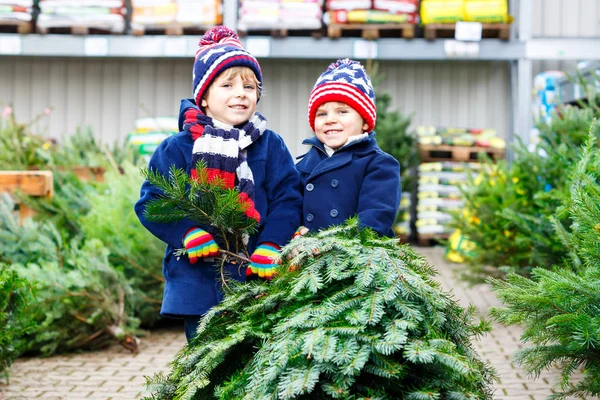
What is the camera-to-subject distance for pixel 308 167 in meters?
3.38

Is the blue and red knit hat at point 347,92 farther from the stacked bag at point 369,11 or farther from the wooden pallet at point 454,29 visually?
the wooden pallet at point 454,29

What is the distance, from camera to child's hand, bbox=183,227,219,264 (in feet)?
9.73

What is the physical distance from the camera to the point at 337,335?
2318 millimetres

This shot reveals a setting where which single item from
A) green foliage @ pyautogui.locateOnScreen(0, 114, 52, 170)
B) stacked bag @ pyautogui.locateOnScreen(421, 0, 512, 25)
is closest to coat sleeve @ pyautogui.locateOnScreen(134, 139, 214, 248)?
green foliage @ pyautogui.locateOnScreen(0, 114, 52, 170)

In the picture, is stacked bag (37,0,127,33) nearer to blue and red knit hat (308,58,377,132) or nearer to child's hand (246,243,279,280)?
blue and red knit hat (308,58,377,132)

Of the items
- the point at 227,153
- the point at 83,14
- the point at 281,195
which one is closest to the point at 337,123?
the point at 281,195

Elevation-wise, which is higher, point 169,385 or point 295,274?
point 295,274

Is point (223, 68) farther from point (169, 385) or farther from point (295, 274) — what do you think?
point (169, 385)

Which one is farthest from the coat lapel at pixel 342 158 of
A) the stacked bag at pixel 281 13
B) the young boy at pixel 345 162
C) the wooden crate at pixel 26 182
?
the stacked bag at pixel 281 13

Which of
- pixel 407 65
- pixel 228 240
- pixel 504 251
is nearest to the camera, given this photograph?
pixel 228 240

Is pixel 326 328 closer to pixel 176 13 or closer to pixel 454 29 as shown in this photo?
pixel 176 13

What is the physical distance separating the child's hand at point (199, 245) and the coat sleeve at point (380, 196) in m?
0.53

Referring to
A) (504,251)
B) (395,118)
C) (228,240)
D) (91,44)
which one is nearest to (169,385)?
(228,240)

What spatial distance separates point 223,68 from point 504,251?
367cm
